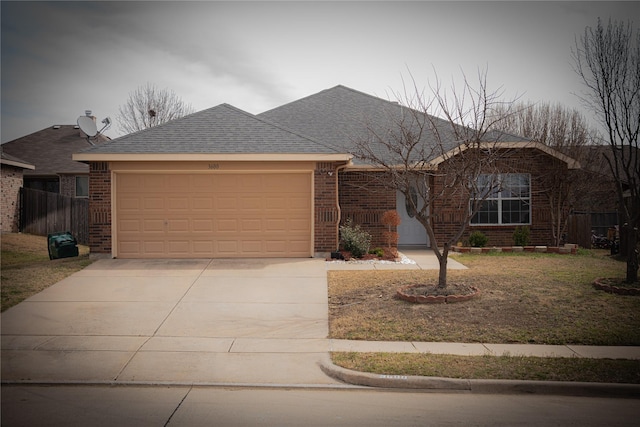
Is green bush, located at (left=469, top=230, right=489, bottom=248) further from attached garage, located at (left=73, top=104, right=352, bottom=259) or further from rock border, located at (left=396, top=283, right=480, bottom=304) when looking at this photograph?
rock border, located at (left=396, top=283, right=480, bottom=304)

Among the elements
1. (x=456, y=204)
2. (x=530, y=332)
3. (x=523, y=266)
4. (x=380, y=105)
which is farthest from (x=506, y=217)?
(x=530, y=332)

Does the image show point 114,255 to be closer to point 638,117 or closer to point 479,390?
point 479,390

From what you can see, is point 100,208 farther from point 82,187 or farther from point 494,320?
point 82,187

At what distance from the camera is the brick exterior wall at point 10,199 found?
21.0 meters

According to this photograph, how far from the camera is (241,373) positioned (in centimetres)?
635

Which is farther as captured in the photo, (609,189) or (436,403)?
(609,189)

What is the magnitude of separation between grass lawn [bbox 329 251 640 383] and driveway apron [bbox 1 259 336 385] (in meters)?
0.63

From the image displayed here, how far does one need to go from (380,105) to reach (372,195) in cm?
493

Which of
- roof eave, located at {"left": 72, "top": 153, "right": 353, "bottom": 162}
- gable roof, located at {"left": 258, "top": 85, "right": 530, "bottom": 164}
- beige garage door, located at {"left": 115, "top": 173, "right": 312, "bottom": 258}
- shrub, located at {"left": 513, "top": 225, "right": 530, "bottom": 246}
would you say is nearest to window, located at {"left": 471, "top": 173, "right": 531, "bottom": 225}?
shrub, located at {"left": 513, "top": 225, "right": 530, "bottom": 246}

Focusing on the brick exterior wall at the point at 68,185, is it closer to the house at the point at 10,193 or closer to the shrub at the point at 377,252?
the house at the point at 10,193

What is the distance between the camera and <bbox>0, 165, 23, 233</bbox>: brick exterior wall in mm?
21047

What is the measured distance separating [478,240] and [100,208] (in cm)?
1109

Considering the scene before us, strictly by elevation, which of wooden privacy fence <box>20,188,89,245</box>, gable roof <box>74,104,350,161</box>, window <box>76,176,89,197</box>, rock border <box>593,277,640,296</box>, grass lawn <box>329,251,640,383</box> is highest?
gable roof <box>74,104,350,161</box>

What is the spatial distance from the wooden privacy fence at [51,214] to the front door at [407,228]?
13178 millimetres
